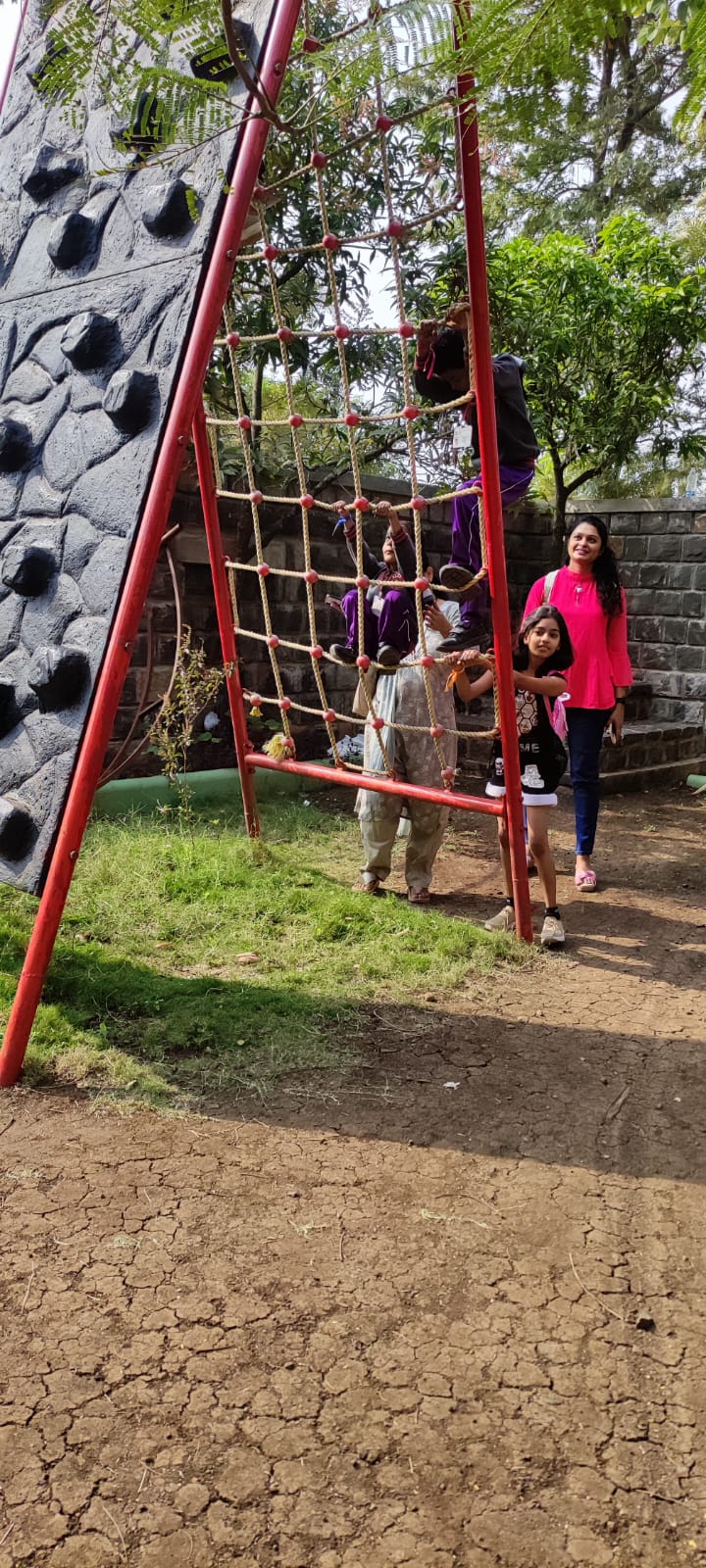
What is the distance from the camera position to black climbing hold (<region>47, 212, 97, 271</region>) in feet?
9.80

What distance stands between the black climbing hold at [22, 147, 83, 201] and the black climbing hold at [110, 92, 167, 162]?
17cm

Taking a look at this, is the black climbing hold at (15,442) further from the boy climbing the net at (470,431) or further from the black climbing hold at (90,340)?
the boy climbing the net at (470,431)

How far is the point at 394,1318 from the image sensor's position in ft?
6.12

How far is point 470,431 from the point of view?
365 cm

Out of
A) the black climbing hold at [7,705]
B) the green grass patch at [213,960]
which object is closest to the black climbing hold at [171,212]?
the black climbing hold at [7,705]

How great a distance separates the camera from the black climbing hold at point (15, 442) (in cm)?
302

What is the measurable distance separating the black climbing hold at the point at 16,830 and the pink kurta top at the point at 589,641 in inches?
95.9

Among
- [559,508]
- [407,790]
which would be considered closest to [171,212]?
[407,790]

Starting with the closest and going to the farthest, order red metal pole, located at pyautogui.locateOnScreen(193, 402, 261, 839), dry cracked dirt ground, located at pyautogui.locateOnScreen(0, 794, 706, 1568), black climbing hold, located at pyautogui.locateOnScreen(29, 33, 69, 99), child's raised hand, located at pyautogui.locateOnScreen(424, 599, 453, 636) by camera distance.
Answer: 1. dry cracked dirt ground, located at pyautogui.locateOnScreen(0, 794, 706, 1568)
2. black climbing hold, located at pyautogui.locateOnScreen(29, 33, 69, 99)
3. child's raised hand, located at pyautogui.locateOnScreen(424, 599, 453, 636)
4. red metal pole, located at pyautogui.locateOnScreen(193, 402, 261, 839)

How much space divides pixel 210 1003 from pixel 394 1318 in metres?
1.41

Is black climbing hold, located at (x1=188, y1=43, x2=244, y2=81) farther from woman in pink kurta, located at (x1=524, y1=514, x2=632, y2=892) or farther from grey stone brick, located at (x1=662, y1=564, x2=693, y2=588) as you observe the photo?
grey stone brick, located at (x1=662, y1=564, x2=693, y2=588)

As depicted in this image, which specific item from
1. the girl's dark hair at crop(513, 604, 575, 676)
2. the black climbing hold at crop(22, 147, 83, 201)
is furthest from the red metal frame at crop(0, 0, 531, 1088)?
the girl's dark hair at crop(513, 604, 575, 676)

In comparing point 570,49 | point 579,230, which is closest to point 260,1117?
point 570,49

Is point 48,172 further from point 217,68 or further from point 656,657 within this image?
point 656,657
